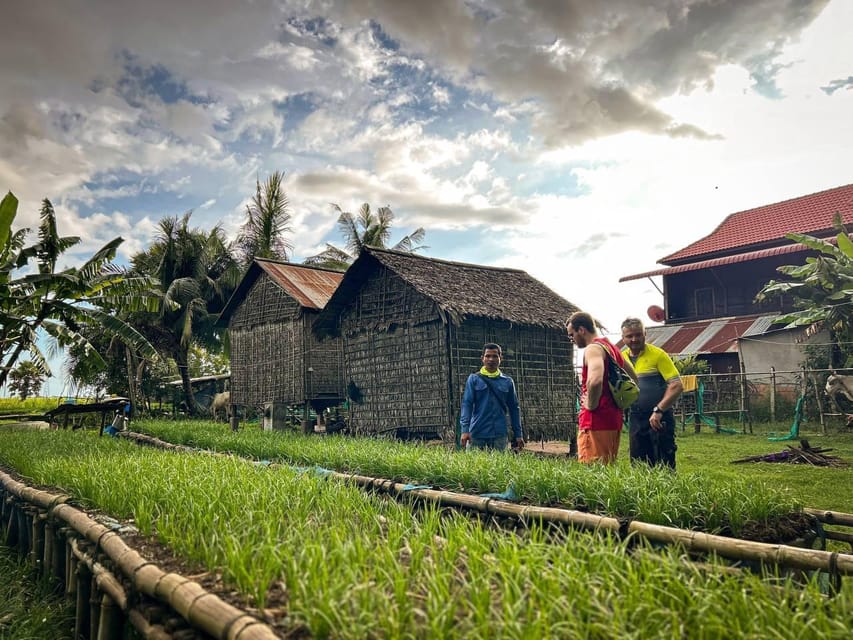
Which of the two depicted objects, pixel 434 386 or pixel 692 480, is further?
pixel 434 386

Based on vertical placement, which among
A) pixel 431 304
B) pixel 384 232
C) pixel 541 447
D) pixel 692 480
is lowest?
pixel 541 447

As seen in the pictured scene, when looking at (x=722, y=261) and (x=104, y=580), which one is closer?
(x=104, y=580)

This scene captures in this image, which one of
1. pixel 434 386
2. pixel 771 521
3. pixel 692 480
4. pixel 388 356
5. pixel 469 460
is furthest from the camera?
pixel 388 356

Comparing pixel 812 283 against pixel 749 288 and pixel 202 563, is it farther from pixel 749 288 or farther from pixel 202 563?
pixel 202 563

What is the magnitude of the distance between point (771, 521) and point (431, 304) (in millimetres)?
8587

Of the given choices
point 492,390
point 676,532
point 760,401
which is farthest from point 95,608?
point 760,401

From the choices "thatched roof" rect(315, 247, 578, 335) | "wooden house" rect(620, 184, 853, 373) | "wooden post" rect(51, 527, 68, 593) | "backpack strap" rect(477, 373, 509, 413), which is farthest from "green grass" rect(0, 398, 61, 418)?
"backpack strap" rect(477, 373, 509, 413)

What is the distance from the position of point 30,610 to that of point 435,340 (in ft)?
27.3

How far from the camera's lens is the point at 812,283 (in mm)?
15969

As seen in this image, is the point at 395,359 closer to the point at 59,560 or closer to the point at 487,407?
the point at 487,407

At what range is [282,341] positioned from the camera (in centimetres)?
1803

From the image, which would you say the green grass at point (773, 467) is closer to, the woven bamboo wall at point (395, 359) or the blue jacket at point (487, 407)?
the blue jacket at point (487, 407)

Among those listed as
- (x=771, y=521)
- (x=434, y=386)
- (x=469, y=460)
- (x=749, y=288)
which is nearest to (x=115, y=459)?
(x=469, y=460)

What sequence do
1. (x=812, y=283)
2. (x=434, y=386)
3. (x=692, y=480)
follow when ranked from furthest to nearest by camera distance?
(x=812, y=283), (x=434, y=386), (x=692, y=480)
